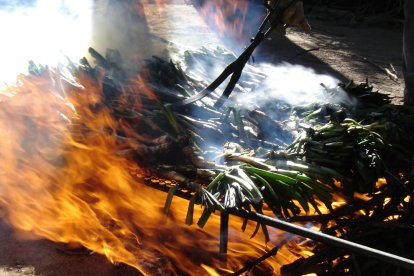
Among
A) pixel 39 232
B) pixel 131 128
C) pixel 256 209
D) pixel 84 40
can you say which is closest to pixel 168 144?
pixel 131 128

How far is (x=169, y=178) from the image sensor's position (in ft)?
8.77

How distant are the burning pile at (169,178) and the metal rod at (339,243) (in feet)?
0.62

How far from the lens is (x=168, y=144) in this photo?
2.87 m

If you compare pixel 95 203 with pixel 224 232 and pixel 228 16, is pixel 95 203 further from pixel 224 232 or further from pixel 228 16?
pixel 228 16

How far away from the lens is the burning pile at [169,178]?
257 centimetres

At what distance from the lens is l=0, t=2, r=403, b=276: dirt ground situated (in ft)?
8.54

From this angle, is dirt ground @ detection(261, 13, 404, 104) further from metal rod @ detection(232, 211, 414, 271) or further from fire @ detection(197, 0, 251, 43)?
metal rod @ detection(232, 211, 414, 271)

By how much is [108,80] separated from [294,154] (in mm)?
1694

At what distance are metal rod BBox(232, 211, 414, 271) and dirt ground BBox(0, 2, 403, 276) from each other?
970mm

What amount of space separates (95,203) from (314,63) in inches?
208

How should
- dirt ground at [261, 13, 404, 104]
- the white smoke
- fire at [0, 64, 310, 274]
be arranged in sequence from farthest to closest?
dirt ground at [261, 13, 404, 104] → the white smoke → fire at [0, 64, 310, 274]

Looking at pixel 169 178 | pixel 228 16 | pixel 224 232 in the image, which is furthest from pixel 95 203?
pixel 228 16

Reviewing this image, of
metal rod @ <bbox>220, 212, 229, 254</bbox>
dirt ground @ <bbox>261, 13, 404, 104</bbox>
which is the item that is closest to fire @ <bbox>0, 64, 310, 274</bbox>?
metal rod @ <bbox>220, 212, 229, 254</bbox>

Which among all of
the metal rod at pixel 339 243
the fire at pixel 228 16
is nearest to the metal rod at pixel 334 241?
the metal rod at pixel 339 243
